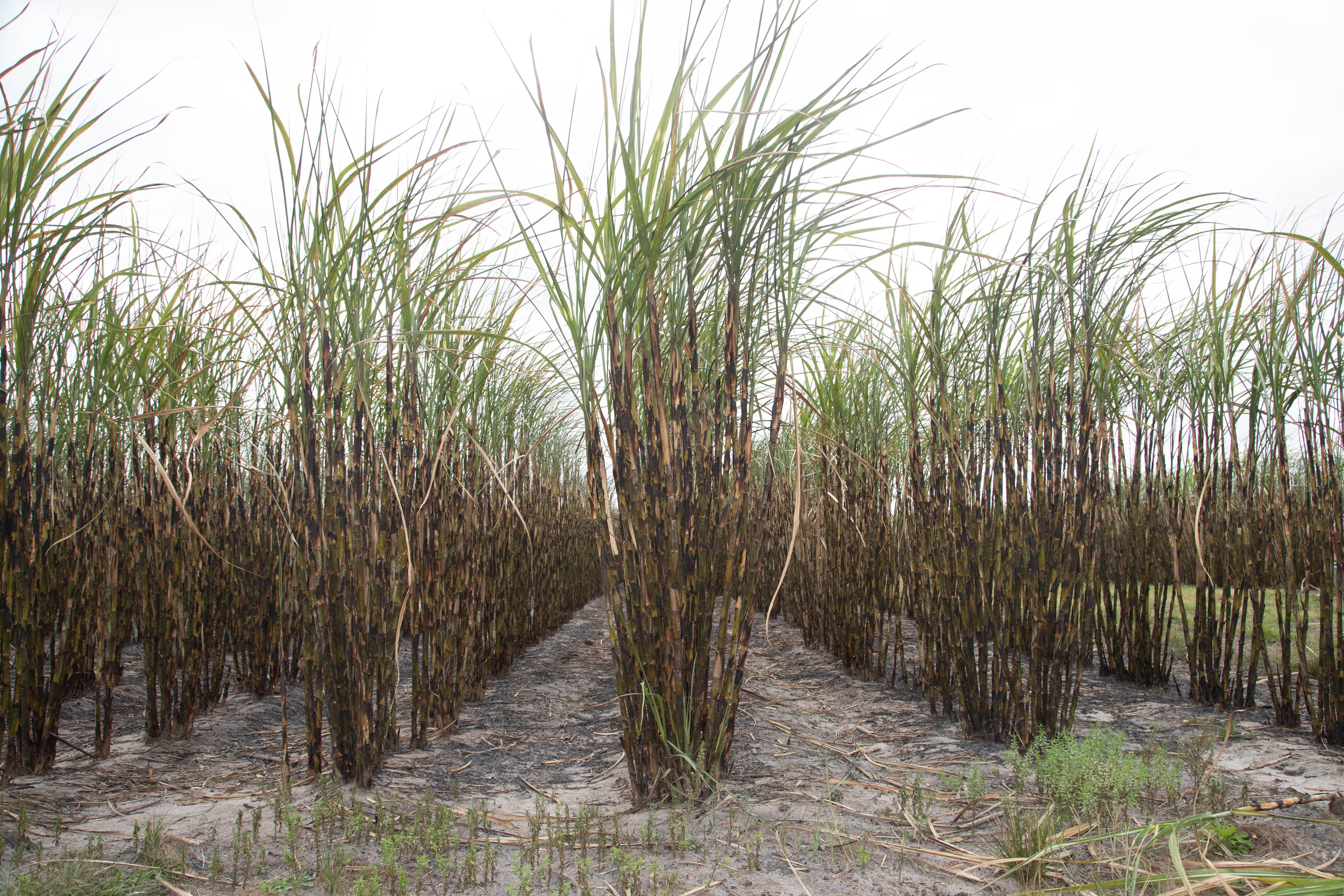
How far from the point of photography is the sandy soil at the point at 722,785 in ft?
4.44

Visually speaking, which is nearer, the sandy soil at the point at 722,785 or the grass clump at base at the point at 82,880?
the grass clump at base at the point at 82,880

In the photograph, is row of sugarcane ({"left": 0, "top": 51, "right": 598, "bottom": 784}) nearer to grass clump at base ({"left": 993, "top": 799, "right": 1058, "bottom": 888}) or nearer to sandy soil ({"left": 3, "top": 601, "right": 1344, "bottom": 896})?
sandy soil ({"left": 3, "top": 601, "right": 1344, "bottom": 896})

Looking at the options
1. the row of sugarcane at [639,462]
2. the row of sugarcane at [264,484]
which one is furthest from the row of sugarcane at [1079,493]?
the row of sugarcane at [264,484]

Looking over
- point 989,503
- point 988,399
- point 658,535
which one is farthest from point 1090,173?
point 658,535

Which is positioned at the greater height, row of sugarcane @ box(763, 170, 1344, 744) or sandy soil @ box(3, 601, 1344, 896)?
row of sugarcane @ box(763, 170, 1344, 744)

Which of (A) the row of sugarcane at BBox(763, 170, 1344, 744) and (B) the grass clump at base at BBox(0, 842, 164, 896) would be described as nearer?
(B) the grass clump at base at BBox(0, 842, 164, 896)

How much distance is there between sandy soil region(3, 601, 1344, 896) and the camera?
135 centimetres

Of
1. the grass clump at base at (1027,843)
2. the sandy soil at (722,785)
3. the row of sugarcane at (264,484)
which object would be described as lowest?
the sandy soil at (722,785)

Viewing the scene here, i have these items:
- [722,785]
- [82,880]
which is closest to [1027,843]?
[722,785]

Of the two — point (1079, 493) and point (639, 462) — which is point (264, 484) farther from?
point (1079, 493)

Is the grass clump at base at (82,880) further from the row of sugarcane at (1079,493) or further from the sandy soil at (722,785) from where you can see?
the row of sugarcane at (1079,493)

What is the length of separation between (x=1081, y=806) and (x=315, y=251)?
2034 millimetres

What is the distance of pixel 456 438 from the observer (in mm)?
2537

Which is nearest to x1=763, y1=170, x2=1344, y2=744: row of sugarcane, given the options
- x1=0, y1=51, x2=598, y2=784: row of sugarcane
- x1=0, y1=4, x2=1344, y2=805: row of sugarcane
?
x1=0, y1=4, x2=1344, y2=805: row of sugarcane
